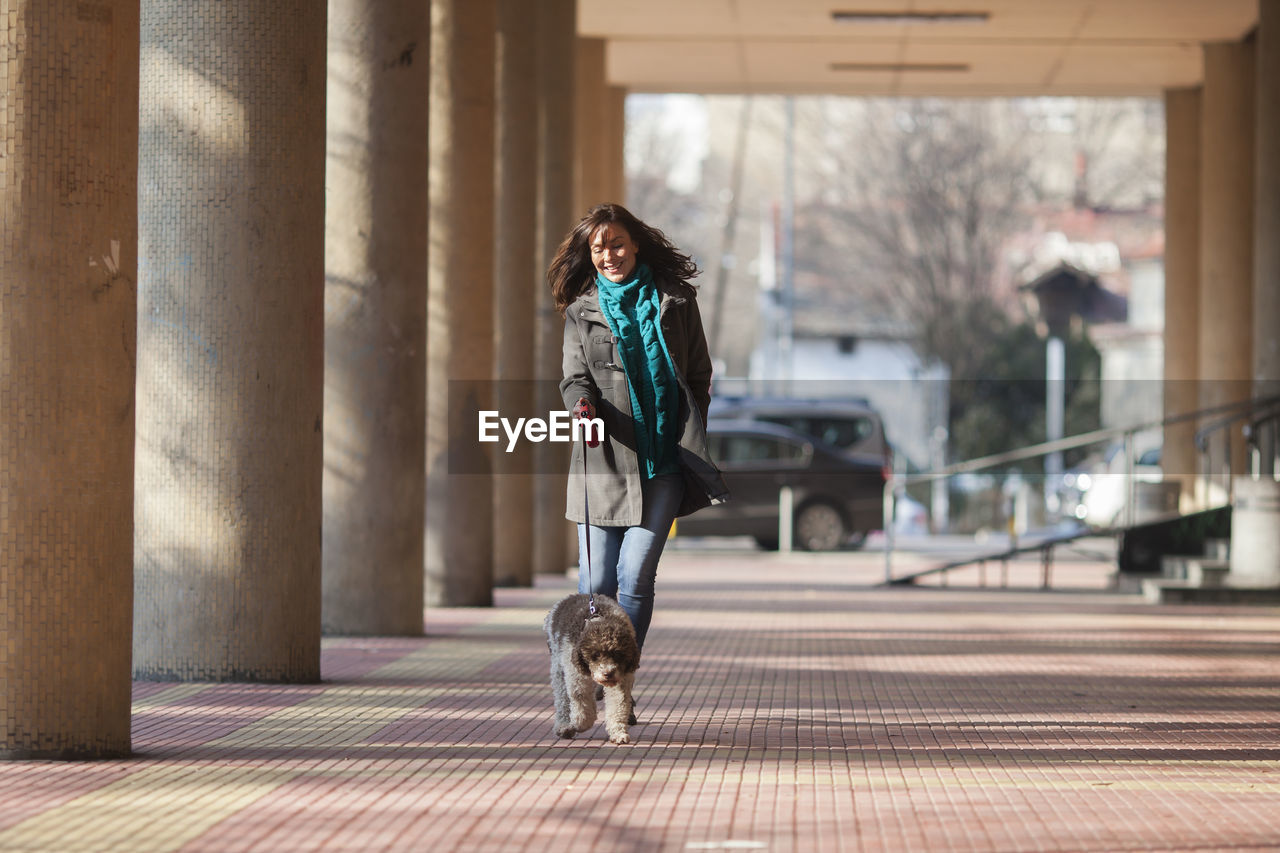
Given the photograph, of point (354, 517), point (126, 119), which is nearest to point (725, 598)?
point (354, 517)

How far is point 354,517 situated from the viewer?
1284 cm

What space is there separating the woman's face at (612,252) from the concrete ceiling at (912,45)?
55.2 feet

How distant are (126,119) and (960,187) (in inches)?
1808

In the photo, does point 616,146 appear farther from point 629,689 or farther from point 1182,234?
point 629,689

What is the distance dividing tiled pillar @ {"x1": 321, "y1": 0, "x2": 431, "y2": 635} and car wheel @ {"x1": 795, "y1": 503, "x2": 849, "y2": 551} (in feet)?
53.4

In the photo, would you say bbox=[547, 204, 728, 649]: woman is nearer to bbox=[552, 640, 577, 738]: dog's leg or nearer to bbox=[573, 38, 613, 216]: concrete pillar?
bbox=[552, 640, 577, 738]: dog's leg

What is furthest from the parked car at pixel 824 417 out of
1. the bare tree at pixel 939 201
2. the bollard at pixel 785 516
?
the bare tree at pixel 939 201

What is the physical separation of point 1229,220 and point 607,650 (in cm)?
2093

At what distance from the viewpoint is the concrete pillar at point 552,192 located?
21.1 m

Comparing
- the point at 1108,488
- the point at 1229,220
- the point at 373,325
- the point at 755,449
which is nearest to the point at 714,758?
the point at 373,325

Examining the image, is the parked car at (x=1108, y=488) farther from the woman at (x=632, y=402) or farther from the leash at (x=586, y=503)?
the leash at (x=586, y=503)

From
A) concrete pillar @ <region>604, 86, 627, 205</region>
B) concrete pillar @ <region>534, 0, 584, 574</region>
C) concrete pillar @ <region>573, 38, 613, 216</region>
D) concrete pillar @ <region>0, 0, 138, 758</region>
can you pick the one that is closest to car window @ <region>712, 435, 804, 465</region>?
concrete pillar @ <region>604, 86, 627, 205</region>

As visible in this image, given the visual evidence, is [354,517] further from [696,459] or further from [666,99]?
[666,99]

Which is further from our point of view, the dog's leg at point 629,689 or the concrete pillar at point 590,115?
the concrete pillar at point 590,115
